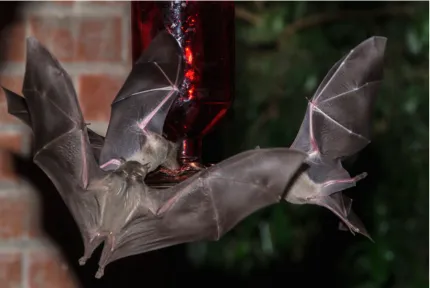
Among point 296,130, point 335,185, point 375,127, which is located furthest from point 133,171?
point 375,127

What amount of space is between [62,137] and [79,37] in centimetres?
78

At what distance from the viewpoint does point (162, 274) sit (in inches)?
60.9

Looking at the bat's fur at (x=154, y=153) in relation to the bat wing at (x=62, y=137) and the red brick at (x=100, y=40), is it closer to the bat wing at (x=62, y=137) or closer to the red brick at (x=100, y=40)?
the bat wing at (x=62, y=137)

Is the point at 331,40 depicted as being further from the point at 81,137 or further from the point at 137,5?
the point at 81,137

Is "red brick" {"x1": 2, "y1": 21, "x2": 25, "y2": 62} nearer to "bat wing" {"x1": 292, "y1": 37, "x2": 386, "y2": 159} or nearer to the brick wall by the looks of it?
the brick wall

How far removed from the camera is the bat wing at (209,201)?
68 cm

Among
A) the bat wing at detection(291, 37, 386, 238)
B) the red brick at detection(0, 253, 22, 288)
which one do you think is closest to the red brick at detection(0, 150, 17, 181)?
the red brick at detection(0, 253, 22, 288)

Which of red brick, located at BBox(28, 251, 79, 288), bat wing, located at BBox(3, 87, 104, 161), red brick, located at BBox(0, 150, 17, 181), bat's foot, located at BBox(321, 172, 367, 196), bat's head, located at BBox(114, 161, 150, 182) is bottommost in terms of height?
red brick, located at BBox(28, 251, 79, 288)

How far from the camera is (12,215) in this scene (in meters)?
1.45

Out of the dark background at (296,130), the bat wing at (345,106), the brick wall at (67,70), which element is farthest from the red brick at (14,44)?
the bat wing at (345,106)

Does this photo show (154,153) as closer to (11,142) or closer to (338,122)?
(338,122)

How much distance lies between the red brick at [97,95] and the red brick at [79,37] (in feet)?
0.12

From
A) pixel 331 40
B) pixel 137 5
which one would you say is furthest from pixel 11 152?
pixel 331 40

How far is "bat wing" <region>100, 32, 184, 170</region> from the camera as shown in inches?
27.7
